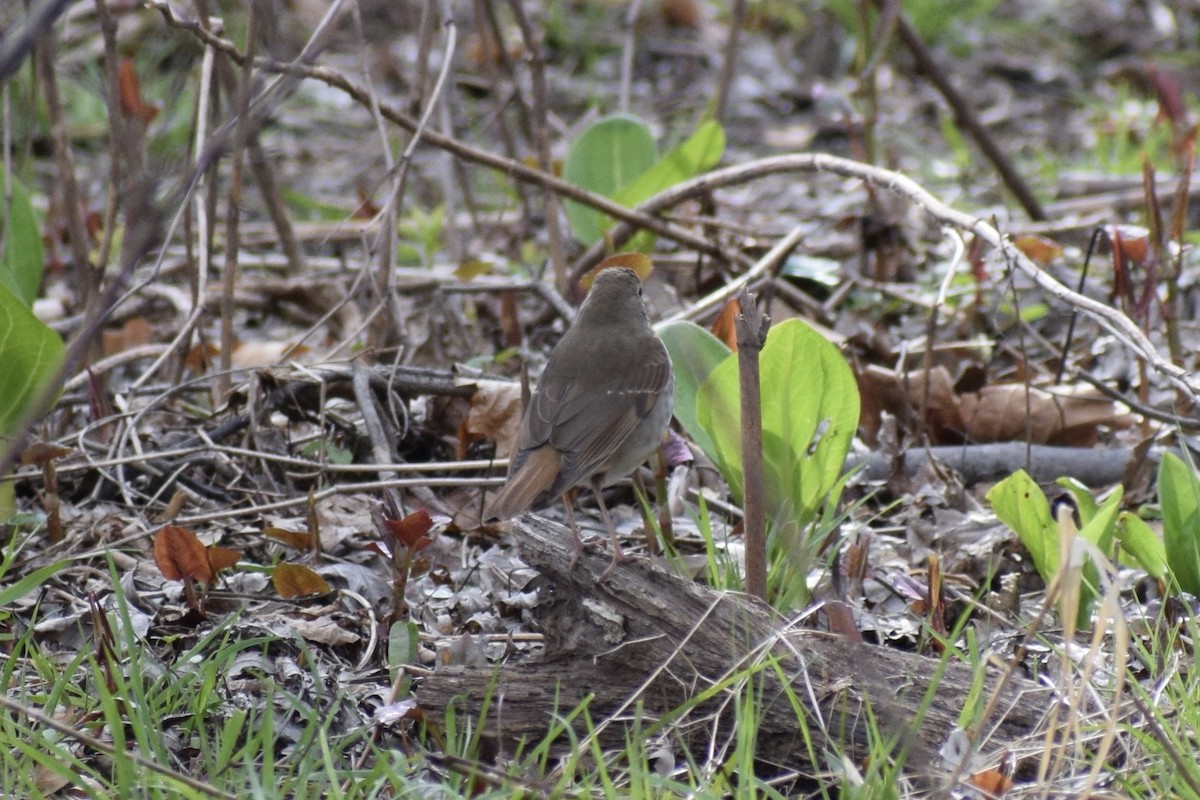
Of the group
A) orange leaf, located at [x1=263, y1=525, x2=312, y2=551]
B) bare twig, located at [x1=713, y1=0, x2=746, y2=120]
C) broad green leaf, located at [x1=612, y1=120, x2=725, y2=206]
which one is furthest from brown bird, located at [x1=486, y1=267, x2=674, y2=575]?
bare twig, located at [x1=713, y1=0, x2=746, y2=120]

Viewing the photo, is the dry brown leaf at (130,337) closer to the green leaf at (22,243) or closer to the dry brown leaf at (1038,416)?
the green leaf at (22,243)

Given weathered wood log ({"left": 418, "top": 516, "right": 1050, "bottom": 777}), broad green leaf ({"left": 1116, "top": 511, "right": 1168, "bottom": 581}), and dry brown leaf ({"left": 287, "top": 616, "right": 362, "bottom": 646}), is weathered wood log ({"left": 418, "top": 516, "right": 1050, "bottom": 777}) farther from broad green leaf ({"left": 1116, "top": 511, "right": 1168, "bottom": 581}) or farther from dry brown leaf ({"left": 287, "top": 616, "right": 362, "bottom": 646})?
broad green leaf ({"left": 1116, "top": 511, "right": 1168, "bottom": 581})

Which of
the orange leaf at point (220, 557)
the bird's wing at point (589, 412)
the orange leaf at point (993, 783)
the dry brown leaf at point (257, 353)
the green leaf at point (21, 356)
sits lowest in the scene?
the dry brown leaf at point (257, 353)

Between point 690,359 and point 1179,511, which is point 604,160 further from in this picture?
point 1179,511

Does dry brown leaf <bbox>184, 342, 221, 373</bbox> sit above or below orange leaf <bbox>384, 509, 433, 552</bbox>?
below

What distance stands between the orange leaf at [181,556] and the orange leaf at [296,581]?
169 millimetres

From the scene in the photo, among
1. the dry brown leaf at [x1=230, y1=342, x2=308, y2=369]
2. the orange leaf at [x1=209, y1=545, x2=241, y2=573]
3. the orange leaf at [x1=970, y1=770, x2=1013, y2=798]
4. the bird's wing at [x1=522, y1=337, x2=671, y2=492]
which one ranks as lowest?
the dry brown leaf at [x1=230, y1=342, x2=308, y2=369]

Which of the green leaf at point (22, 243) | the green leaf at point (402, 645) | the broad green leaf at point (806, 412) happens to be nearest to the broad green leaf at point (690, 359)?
the broad green leaf at point (806, 412)

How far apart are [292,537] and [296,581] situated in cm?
30

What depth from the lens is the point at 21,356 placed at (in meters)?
3.45

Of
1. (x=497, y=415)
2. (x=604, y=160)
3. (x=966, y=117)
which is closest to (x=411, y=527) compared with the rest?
(x=497, y=415)

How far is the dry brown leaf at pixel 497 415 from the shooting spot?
13.9 feet

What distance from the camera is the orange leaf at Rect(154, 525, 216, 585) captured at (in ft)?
10.5

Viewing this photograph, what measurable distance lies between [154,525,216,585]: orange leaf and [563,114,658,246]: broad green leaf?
8.55 ft
